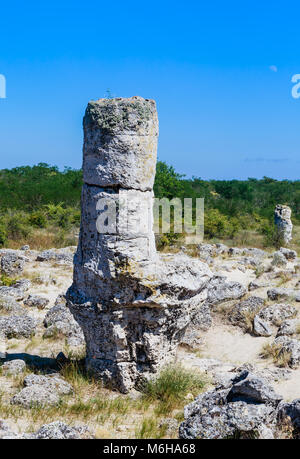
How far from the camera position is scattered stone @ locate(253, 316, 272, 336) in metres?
7.95

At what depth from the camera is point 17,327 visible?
7535 mm

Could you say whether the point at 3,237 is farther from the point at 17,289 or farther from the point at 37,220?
the point at 17,289

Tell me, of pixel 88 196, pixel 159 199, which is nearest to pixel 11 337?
pixel 88 196

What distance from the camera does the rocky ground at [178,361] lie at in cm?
401

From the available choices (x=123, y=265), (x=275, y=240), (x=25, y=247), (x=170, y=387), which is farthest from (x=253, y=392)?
(x=275, y=240)

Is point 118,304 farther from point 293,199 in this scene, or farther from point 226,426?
point 293,199

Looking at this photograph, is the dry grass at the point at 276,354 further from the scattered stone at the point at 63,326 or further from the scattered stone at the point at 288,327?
the scattered stone at the point at 63,326

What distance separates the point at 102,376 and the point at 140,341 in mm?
645

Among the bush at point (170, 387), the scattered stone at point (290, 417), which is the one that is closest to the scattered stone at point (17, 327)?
the bush at point (170, 387)

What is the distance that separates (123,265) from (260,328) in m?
4.05

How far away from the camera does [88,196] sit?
525 cm

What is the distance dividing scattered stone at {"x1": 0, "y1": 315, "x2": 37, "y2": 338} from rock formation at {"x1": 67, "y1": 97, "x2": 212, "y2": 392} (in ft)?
8.03

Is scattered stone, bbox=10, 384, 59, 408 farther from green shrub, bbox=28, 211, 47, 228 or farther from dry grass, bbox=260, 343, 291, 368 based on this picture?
green shrub, bbox=28, 211, 47, 228

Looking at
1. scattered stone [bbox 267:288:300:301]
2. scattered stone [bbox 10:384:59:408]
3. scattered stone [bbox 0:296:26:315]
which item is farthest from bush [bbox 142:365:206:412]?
→ scattered stone [bbox 267:288:300:301]
